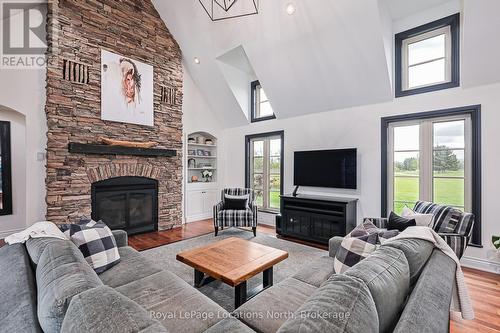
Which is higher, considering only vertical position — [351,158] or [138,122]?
[138,122]

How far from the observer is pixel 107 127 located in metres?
4.17

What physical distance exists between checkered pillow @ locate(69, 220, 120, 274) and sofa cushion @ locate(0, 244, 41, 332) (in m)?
0.57

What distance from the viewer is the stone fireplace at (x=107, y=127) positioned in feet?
12.0

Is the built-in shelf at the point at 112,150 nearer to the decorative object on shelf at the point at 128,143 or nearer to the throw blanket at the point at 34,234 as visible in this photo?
the decorative object on shelf at the point at 128,143

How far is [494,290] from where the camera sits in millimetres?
2498

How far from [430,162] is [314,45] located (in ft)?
7.99

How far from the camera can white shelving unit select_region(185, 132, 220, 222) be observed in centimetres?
553

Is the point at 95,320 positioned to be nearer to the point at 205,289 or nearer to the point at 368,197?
the point at 205,289

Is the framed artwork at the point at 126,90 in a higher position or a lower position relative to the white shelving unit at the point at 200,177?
higher

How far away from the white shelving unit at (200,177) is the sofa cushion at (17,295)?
13.7ft

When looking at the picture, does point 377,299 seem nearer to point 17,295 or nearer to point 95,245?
point 17,295

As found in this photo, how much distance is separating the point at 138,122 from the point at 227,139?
7.49 ft

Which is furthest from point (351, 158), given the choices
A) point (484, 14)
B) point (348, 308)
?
point (348, 308)

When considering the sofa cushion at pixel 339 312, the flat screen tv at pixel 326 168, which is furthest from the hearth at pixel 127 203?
the sofa cushion at pixel 339 312
